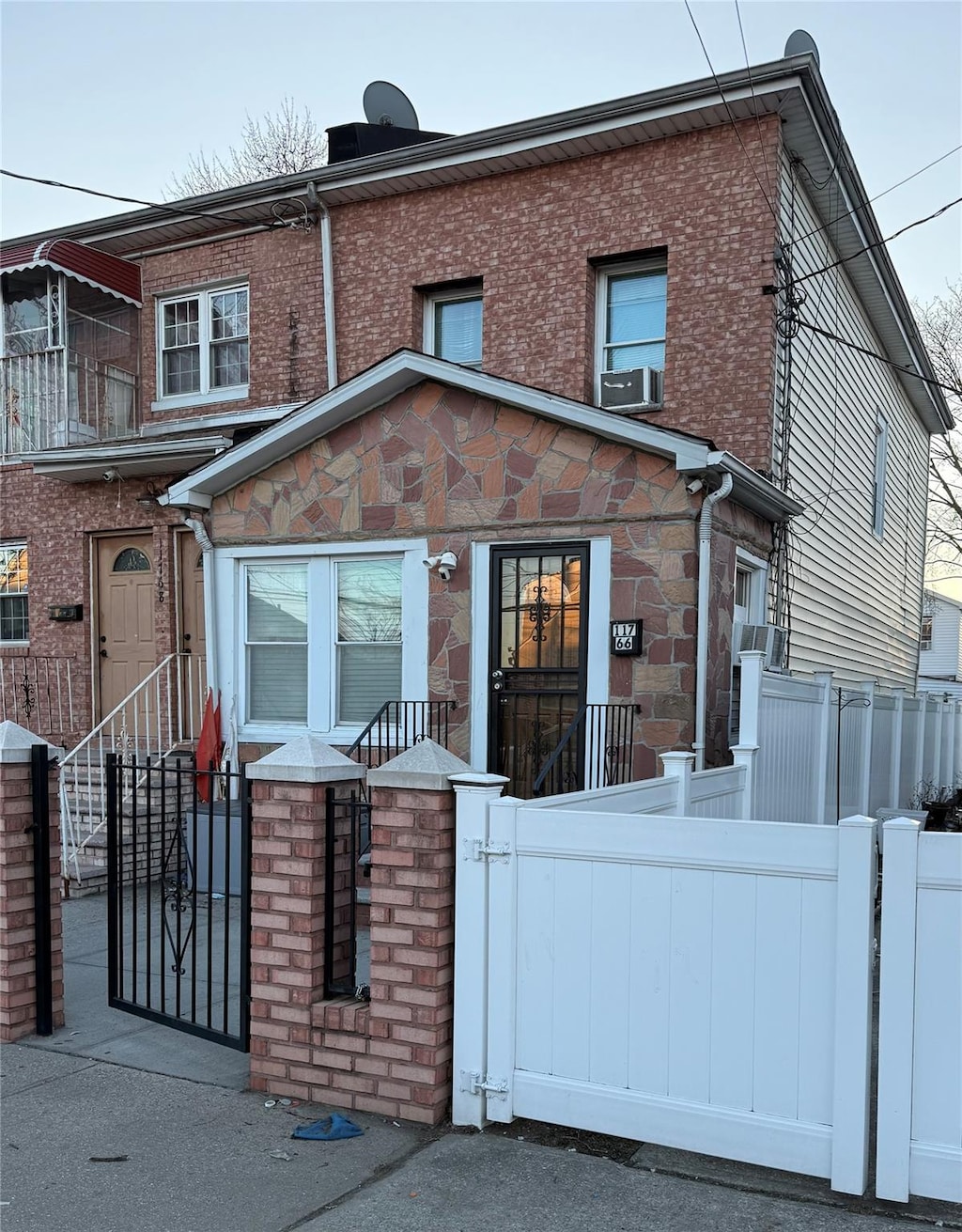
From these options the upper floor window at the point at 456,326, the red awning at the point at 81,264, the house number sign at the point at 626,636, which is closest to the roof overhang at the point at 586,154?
the red awning at the point at 81,264

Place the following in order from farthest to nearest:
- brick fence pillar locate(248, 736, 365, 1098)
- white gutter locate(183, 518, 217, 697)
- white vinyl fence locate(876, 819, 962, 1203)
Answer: white gutter locate(183, 518, 217, 697), brick fence pillar locate(248, 736, 365, 1098), white vinyl fence locate(876, 819, 962, 1203)

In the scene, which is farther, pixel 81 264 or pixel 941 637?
pixel 941 637

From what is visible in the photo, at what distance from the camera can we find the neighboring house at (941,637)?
Answer: 37.9 meters

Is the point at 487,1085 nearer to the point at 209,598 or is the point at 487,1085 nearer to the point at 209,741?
the point at 209,741

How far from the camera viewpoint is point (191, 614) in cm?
1206

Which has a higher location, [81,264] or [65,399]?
[81,264]

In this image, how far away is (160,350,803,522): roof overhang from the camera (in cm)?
786

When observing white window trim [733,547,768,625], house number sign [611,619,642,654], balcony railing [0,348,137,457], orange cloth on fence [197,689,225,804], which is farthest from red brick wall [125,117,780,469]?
orange cloth on fence [197,689,225,804]

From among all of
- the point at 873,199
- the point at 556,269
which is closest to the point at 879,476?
the point at 873,199

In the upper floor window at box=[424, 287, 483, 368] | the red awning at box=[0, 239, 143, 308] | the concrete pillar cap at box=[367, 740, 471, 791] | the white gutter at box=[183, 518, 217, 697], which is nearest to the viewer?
the concrete pillar cap at box=[367, 740, 471, 791]

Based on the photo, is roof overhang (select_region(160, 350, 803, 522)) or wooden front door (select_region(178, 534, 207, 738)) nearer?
roof overhang (select_region(160, 350, 803, 522))

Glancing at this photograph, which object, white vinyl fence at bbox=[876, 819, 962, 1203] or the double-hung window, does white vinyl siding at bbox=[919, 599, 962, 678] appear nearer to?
the double-hung window

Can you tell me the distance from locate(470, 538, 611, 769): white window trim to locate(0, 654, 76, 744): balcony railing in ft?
20.4

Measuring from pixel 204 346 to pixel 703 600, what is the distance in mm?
7460
